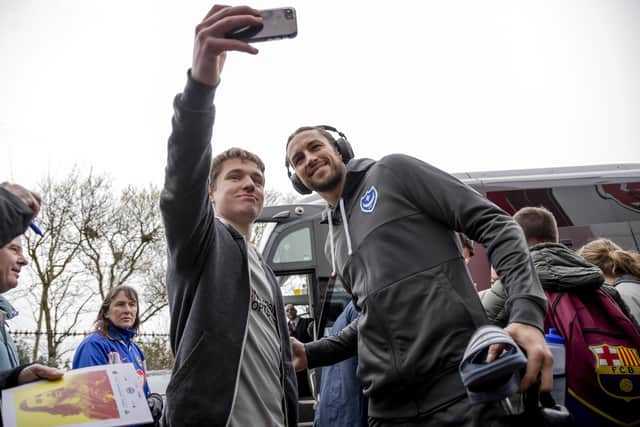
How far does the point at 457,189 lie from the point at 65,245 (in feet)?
56.9

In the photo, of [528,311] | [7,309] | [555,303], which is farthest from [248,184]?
[7,309]

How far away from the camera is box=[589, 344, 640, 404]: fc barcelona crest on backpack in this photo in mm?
2125

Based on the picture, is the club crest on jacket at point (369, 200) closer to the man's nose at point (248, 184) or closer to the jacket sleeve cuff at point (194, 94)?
the man's nose at point (248, 184)

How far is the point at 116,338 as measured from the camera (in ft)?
13.2

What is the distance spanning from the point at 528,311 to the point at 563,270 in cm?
132

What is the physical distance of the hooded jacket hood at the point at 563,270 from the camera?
2324 mm

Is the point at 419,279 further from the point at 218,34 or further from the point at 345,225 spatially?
the point at 218,34

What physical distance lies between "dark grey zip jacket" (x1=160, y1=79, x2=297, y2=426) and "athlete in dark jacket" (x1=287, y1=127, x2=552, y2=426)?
1.53ft

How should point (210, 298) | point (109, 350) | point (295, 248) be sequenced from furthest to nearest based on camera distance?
point (295, 248) < point (109, 350) < point (210, 298)

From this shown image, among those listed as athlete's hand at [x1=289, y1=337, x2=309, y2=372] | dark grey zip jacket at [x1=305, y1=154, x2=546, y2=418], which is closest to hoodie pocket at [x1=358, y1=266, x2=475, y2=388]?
dark grey zip jacket at [x1=305, y1=154, x2=546, y2=418]

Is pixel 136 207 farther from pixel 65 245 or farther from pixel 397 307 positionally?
pixel 397 307

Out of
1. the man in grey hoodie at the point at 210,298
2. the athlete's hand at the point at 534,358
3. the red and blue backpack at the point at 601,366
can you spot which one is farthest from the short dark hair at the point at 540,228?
the man in grey hoodie at the point at 210,298

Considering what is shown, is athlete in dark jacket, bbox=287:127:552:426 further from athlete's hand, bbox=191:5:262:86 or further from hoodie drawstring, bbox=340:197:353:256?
athlete's hand, bbox=191:5:262:86

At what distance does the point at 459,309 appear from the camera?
160 cm
